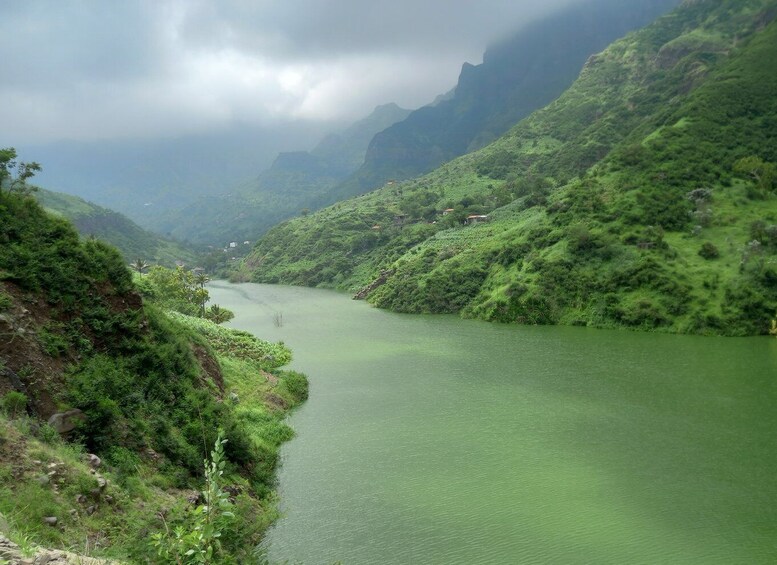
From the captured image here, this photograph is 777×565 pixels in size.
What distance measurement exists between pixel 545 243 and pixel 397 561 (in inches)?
2504

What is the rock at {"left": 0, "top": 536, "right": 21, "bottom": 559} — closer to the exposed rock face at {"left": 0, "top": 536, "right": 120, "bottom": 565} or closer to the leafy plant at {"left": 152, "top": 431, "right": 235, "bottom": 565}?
the exposed rock face at {"left": 0, "top": 536, "right": 120, "bottom": 565}

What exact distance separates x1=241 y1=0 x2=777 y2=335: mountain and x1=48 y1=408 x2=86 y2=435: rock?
55.4 meters

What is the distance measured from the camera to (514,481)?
888 inches

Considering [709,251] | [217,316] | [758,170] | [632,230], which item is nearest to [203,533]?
[709,251]

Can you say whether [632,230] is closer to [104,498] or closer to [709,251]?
[709,251]

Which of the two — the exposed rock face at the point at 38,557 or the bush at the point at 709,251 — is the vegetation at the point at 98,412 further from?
the bush at the point at 709,251

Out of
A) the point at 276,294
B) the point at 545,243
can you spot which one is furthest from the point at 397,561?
the point at 276,294

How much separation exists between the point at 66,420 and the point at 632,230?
69267 millimetres

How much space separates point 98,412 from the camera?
17.5m

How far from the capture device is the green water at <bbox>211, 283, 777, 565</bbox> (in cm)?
1806

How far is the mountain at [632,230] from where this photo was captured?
58.2m

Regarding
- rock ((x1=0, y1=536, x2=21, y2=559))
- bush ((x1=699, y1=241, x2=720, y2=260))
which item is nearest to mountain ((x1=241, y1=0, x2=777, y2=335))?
bush ((x1=699, y1=241, x2=720, y2=260))

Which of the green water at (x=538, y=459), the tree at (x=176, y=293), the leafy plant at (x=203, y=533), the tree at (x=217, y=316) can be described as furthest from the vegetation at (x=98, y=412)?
the tree at (x=217, y=316)

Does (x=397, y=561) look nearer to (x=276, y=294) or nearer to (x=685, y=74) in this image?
(x=276, y=294)
